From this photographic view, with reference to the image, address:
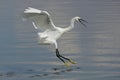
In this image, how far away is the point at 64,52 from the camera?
19.3 m

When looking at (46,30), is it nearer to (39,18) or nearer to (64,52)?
(39,18)

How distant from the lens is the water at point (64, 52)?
15.8 meters

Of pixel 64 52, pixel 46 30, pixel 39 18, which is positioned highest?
pixel 39 18

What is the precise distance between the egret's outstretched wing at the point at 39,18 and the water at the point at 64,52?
0.95 m

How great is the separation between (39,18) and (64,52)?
2340 millimetres

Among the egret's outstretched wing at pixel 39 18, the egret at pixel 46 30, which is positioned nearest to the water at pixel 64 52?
the egret at pixel 46 30

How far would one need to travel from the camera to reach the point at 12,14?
31.5 meters

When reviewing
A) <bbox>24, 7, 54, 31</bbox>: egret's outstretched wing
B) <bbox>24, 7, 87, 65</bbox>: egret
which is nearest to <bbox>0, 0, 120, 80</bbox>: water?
<bbox>24, 7, 87, 65</bbox>: egret

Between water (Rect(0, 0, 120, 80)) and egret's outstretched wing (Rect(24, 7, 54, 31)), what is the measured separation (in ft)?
3.13

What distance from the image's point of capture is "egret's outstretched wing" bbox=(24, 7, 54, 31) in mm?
16688

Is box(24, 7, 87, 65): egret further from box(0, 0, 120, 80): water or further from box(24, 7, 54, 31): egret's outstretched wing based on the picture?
box(0, 0, 120, 80): water

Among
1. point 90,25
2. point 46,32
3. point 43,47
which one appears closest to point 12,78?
point 46,32

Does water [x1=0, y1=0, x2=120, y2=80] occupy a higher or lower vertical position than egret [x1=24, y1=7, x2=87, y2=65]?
lower

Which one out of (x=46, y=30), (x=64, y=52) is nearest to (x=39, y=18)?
(x=46, y=30)
